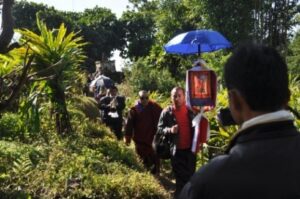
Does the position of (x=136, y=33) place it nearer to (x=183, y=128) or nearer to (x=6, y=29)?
(x=183, y=128)

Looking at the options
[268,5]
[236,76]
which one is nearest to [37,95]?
[236,76]

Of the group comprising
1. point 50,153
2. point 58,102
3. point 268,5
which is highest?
point 268,5

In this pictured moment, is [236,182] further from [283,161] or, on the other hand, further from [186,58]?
[186,58]

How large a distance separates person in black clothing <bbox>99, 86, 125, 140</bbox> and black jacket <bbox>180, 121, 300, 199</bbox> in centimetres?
933

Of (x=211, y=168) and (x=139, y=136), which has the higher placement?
(x=211, y=168)

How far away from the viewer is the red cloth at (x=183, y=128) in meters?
7.51

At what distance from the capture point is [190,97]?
7559 mm

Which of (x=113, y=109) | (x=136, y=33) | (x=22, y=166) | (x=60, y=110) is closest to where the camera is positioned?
(x=22, y=166)

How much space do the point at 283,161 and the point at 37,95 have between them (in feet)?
24.2

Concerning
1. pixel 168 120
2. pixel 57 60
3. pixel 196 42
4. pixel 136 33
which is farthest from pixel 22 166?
pixel 136 33

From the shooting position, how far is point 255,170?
68.2 inches

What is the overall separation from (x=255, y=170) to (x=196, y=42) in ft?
22.9

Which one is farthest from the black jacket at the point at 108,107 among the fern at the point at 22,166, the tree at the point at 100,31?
the tree at the point at 100,31

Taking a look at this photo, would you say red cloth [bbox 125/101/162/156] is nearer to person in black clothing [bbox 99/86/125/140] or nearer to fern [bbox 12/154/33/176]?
person in black clothing [bbox 99/86/125/140]
